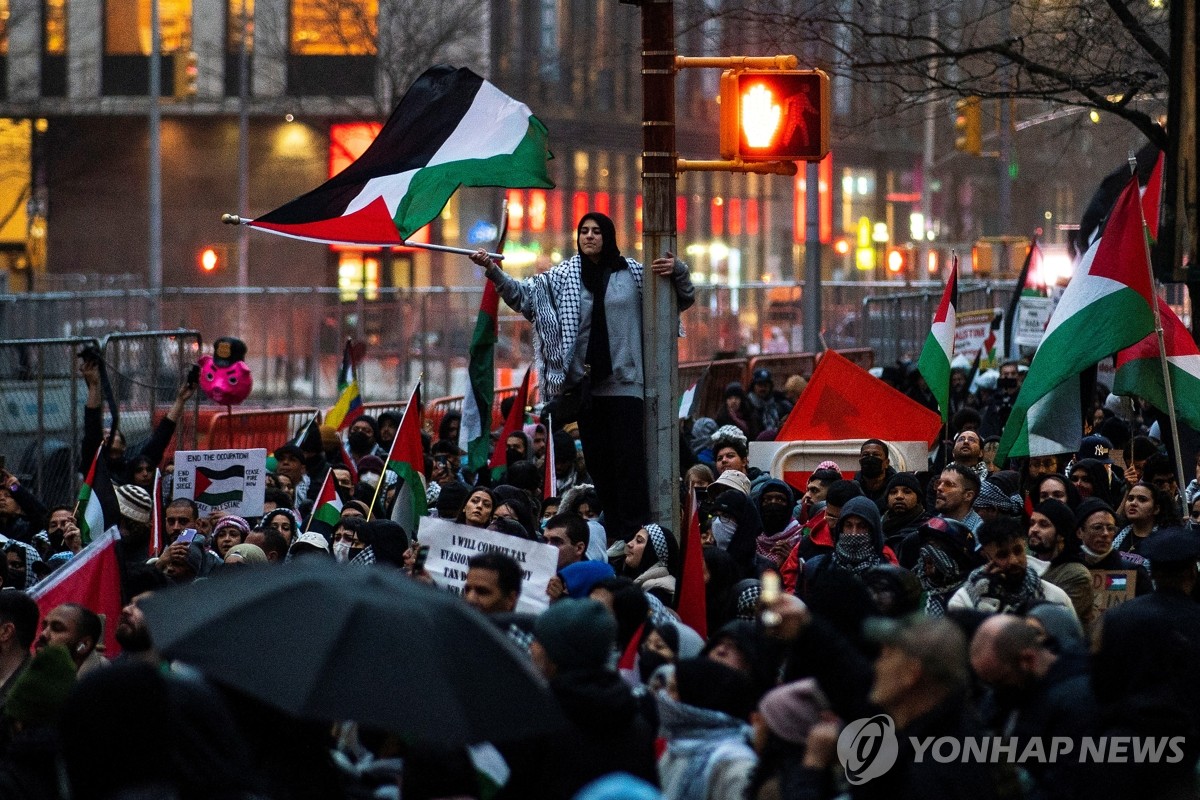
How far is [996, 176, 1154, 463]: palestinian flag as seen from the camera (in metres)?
9.92

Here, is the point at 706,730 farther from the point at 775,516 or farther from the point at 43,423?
the point at 43,423

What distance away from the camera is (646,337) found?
9336mm

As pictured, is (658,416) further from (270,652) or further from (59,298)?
(59,298)

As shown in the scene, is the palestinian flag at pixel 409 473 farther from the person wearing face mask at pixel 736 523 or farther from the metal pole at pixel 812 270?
the metal pole at pixel 812 270

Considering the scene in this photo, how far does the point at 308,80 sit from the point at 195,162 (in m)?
4.54

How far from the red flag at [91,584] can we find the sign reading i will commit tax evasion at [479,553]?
1553 millimetres

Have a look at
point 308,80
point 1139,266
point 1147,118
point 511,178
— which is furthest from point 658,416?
point 308,80

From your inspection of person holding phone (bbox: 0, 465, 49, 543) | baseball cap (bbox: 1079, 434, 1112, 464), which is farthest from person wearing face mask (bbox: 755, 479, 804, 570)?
person holding phone (bbox: 0, 465, 49, 543)

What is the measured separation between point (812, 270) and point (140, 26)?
2931 cm

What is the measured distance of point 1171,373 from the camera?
10.4 m

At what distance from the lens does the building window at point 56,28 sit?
49812 mm

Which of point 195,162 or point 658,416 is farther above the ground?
Result: point 195,162

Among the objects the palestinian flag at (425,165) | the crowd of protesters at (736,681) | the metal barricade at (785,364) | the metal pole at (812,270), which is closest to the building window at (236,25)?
the metal pole at (812,270)

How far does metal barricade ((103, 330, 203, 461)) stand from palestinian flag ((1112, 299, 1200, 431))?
310 inches
